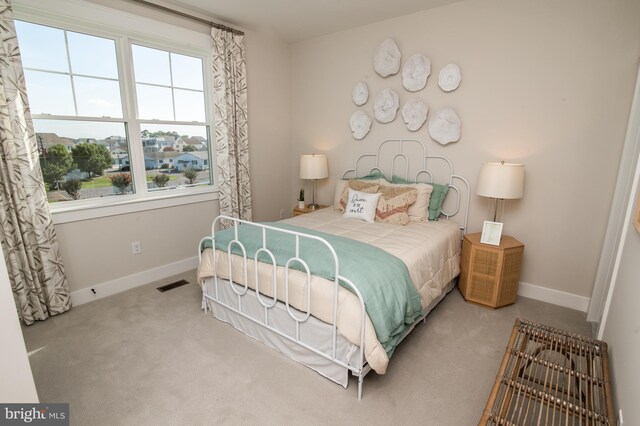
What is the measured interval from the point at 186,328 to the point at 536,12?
12.2 feet

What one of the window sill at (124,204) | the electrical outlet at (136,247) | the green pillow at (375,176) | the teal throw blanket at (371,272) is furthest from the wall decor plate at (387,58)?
the electrical outlet at (136,247)

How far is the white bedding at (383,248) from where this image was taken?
5.50 ft

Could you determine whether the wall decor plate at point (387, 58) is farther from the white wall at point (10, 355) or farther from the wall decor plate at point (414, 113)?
the white wall at point (10, 355)

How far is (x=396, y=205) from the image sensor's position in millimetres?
2951

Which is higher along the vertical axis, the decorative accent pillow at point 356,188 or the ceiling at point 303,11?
the ceiling at point 303,11

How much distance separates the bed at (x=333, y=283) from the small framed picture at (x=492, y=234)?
250mm

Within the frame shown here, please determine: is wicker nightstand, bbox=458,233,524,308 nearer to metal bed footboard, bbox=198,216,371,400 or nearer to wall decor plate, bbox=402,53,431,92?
metal bed footboard, bbox=198,216,371,400

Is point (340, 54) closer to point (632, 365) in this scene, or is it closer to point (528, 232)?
point (528, 232)

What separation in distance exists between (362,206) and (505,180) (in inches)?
47.9

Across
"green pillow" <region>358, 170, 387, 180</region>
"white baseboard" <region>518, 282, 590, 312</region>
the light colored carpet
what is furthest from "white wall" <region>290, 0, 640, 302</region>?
the light colored carpet

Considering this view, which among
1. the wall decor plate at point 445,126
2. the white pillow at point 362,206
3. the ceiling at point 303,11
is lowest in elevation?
the white pillow at point 362,206

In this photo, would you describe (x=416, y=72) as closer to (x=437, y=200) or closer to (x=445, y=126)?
(x=445, y=126)

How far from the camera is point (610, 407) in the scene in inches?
47.5

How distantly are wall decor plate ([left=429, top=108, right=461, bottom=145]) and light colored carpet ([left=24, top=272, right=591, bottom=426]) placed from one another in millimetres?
1591
